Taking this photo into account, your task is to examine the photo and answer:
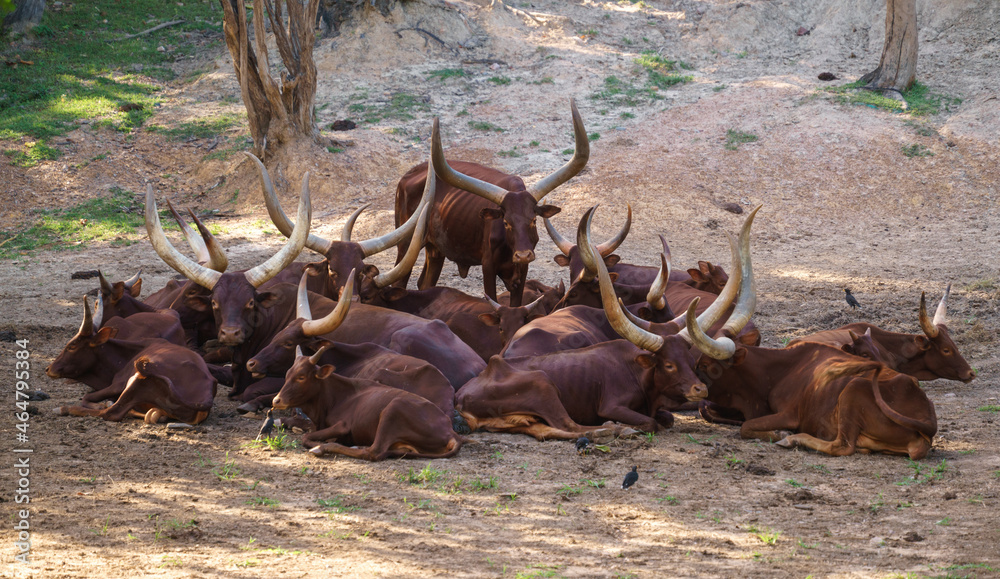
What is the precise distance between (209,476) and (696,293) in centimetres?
493

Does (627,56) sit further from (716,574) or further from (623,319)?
(716,574)

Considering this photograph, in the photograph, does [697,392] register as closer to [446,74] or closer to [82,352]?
[82,352]

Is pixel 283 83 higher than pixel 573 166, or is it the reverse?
pixel 573 166

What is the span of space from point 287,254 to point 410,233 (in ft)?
5.61

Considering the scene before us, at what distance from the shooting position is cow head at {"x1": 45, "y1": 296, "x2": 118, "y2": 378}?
722 cm

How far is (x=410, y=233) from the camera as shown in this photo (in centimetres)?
977

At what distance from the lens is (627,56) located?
2050 cm

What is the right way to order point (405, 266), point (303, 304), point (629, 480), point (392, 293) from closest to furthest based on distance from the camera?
point (629, 480), point (303, 304), point (392, 293), point (405, 266)

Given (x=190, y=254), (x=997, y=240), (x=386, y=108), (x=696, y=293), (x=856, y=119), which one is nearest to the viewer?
(x=696, y=293)

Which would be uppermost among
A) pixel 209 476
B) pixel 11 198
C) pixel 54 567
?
A: pixel 54 567

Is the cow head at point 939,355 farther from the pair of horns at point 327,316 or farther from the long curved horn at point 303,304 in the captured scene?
the long curved horn at point 303,304

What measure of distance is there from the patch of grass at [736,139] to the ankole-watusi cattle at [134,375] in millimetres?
11460

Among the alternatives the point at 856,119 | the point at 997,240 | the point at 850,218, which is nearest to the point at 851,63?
the point at 856,119

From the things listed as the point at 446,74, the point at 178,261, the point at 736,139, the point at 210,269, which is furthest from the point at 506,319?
the point at 446,74
